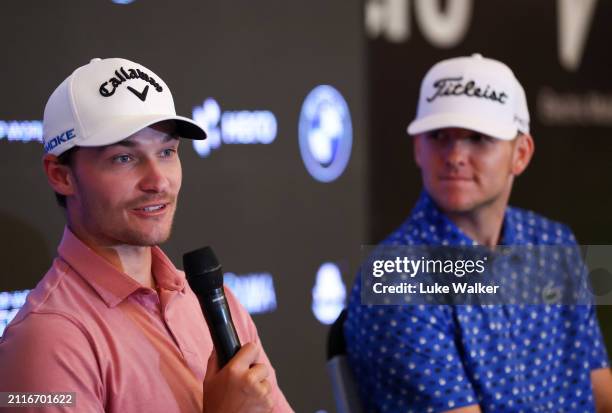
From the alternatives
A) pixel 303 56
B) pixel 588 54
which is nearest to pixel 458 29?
pixel 588 54

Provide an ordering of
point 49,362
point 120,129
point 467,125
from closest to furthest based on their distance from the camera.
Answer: point 49,362 < point 120,129 < point 467,125

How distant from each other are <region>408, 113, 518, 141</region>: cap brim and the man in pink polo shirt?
0.84 metres

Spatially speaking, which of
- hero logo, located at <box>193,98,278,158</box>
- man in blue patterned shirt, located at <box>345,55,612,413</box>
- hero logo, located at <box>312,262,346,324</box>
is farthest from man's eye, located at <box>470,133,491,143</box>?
hero logo, located at <box>312,262,346,324</box>

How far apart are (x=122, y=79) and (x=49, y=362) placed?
0.54m

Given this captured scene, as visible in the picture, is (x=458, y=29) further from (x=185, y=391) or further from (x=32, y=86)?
(x=185, y=391)

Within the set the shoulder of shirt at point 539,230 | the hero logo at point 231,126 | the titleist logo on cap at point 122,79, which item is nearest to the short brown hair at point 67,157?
the titleist logo on cap at point 122,79

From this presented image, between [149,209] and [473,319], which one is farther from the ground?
[149,209]

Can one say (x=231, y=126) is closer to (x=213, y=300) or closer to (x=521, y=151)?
(x=521, y=151)

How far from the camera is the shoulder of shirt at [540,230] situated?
251 cm

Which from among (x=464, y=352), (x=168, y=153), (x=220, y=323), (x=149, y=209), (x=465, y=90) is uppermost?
(x=465, y=90)

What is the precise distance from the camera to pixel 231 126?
2666 millimetres

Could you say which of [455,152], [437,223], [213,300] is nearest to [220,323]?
[213,300]

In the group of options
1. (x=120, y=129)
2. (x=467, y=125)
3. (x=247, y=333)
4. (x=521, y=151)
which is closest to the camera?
(x=120, y=129)

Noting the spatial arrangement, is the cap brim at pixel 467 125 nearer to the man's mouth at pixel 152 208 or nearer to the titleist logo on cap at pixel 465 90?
the titleist logo on cap at pixel 465 90
